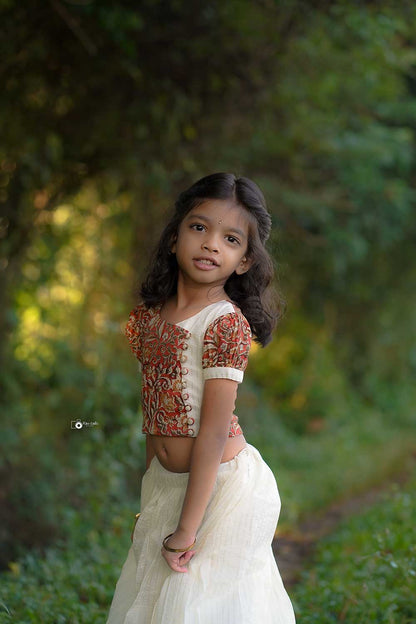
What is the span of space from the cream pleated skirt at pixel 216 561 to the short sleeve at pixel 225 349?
1.04 ft

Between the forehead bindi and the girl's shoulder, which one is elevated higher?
the forehead bindi

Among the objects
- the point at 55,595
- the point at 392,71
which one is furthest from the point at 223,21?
the point at 55,595

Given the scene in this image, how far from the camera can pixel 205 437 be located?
2109 millimetres

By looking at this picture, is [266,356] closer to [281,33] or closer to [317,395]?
[317,395]

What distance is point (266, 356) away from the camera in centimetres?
971

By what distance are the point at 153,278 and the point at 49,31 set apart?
3140 mm

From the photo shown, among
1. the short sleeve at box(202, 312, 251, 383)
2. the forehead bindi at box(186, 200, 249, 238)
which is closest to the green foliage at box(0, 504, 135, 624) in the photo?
the short sleeve at box(202, 312, 251, 383)

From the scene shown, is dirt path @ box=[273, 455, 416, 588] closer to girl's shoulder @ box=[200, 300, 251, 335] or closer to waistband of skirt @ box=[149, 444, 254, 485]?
waistband of skirt @ box=[149, 444, 254, 485]

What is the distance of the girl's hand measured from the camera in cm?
211

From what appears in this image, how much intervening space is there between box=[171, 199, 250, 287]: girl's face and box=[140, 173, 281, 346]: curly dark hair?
32mm

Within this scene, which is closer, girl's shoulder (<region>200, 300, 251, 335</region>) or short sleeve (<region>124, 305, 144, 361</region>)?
girl's shoulder (<region>200, 300, 251, 335</region>)

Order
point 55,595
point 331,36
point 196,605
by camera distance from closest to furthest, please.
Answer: point 196,605 < point 55,595 < point 331,36

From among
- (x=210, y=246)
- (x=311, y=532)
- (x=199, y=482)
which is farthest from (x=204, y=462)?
(x=311, y=532)

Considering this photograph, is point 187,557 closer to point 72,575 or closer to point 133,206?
point 72,575
